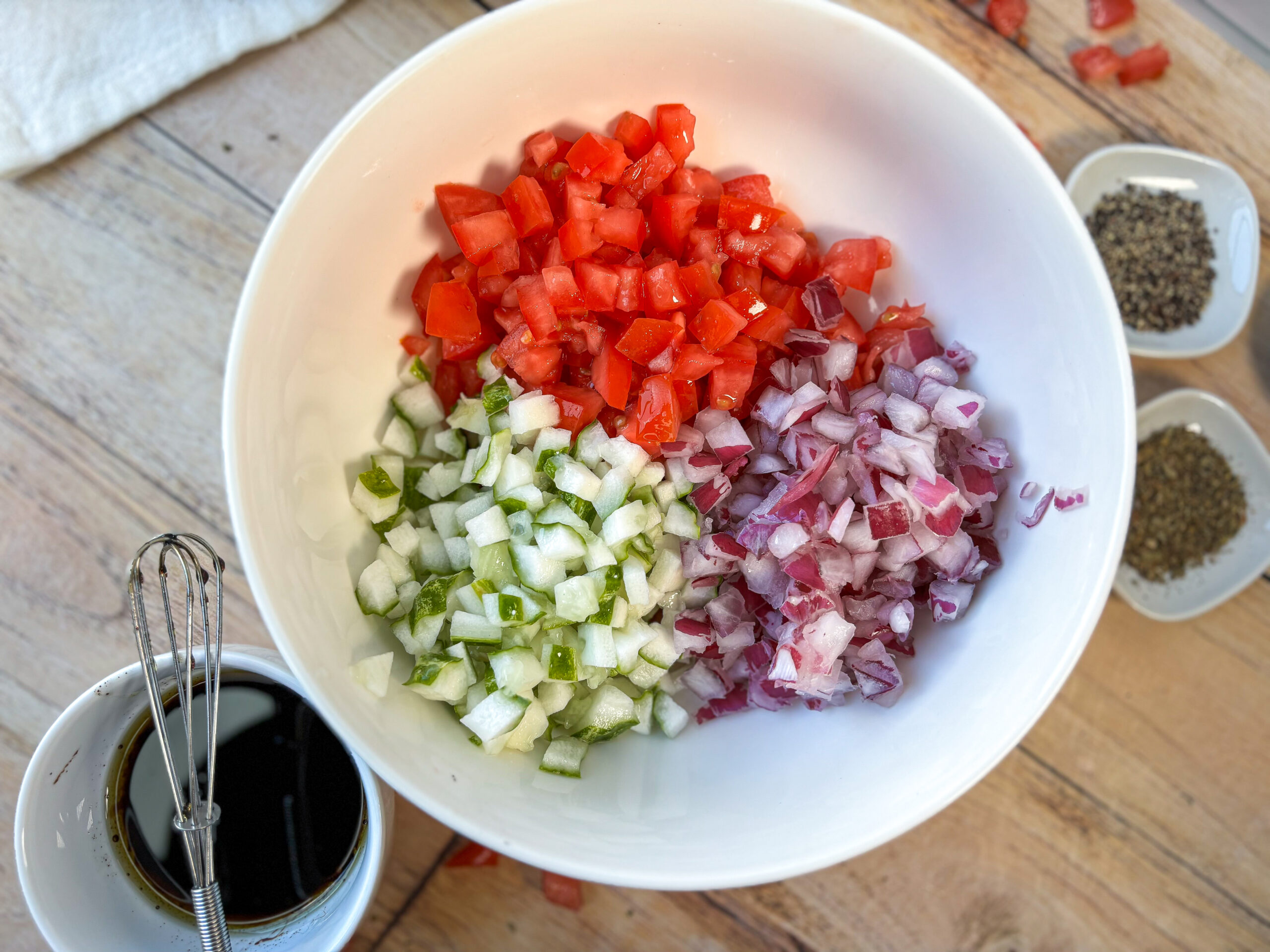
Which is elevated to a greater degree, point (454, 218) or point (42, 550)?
point (454, 218)

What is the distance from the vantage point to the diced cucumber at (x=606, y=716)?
3.76ft

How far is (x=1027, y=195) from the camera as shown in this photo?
1.07 m

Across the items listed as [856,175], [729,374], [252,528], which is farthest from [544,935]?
[856,175]

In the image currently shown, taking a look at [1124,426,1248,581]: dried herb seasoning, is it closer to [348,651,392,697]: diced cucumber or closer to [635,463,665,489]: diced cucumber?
[635,463,665,489]: diced cucumber

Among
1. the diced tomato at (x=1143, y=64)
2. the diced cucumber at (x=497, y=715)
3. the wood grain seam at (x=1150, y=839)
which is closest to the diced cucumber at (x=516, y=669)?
the diced cucumber at (x=497, y=715)

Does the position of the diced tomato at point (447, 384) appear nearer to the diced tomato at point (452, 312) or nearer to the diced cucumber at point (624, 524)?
the diced tomato at point (452, 312)

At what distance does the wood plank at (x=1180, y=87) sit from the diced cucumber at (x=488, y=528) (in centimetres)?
121

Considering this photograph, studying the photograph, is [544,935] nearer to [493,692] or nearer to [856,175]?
[493,692]

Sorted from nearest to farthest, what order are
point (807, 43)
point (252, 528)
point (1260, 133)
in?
1. point (252, 528)
2. point (807, 43)
3. point (1260, 133)

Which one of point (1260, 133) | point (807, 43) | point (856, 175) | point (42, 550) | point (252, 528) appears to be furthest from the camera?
point (1260, 133)

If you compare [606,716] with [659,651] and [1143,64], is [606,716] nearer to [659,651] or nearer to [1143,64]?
[659,651]

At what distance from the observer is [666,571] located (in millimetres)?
1159

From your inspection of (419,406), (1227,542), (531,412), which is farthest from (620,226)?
(1227,542)

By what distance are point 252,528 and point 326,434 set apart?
0.18 m
